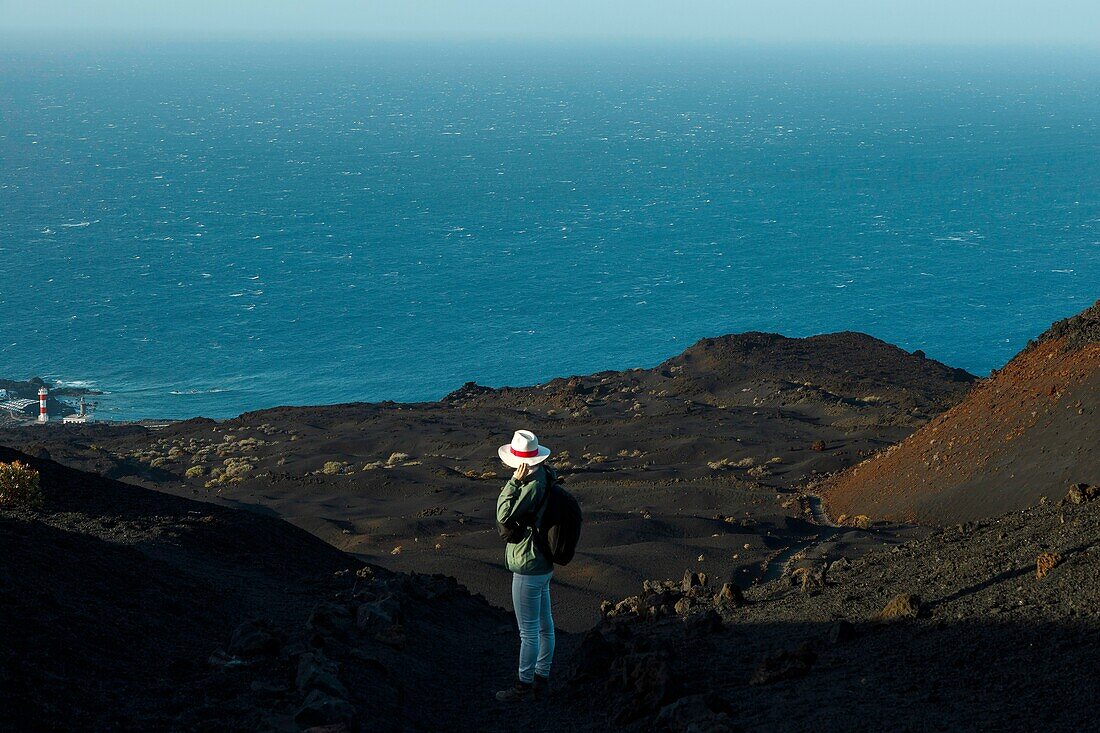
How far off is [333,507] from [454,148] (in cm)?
15877

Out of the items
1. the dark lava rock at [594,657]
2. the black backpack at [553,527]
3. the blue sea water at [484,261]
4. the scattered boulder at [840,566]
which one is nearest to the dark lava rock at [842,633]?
the dark lava rock at [594,657]

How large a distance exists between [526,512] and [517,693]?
1.79m

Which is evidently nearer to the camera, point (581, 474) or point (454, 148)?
point (581, 474)

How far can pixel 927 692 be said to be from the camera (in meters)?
8.75

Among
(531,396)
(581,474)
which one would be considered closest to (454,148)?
(531,396)

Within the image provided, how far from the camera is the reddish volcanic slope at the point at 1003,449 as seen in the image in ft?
67.8

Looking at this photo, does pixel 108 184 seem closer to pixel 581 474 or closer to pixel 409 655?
pixel 581 474

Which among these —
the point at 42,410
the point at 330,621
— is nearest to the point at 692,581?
the point at 330,621

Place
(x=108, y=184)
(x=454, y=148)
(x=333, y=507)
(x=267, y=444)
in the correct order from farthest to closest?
(x=454, y=148)
(x=108, y=184)
(x=267, y=444)
(x=333, y=507)

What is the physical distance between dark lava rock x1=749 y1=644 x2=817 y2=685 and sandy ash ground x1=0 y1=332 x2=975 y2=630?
24.6ft

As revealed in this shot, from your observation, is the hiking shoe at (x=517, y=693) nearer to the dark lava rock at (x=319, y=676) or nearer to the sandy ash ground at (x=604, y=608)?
the sandy ash ground at (x=604, y=608)

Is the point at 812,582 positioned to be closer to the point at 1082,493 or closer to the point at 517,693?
the point at 1082,493

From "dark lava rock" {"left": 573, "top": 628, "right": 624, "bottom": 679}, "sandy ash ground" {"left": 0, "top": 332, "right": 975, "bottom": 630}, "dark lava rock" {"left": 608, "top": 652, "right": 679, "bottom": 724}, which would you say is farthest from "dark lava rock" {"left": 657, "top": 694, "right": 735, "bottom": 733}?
"sandy ash ground" {"left": 0, "top": 332, "right": 975, "bottom": 630}

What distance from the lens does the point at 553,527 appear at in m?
9.56
